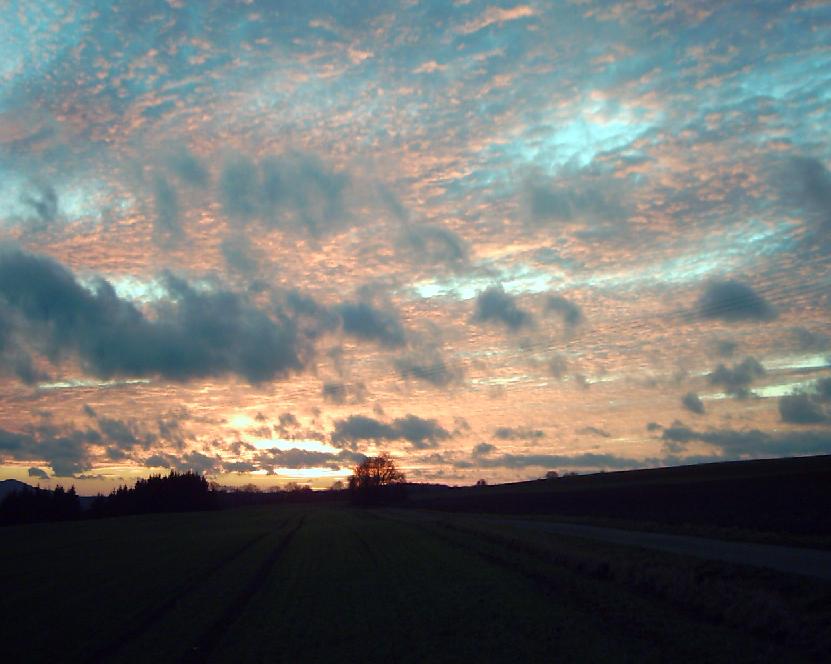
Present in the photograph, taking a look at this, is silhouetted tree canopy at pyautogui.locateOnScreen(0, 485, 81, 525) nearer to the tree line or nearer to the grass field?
the tree line

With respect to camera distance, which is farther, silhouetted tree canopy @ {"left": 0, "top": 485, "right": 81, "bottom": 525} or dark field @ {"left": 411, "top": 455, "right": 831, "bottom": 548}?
silhouetted tree canopy @ {"left": 0, "top": 485, "right": 81, "bottom": 525}

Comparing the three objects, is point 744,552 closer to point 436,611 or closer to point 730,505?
point 436,611

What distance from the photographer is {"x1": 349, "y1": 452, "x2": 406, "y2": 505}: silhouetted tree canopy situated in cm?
15162

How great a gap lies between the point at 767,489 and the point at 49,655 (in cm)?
5973

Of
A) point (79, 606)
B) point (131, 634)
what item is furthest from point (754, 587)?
point (79, 606)

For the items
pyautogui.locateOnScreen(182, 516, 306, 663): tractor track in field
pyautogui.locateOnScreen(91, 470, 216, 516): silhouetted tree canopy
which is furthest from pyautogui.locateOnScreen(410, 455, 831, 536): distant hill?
pyautogui.locateOnScreen(91, 470, 216, 516): silhouetted tree canopy

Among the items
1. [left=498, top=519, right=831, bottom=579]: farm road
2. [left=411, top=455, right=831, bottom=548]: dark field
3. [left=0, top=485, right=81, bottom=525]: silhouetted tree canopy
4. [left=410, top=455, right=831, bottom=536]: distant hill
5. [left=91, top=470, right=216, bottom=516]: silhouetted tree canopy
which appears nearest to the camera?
[left=498, top=519, right=831, bottom=579]: farm road

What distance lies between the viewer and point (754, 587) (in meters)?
15.9

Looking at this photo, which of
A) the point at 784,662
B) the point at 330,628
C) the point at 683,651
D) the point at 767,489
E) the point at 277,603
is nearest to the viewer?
the point at 784,662

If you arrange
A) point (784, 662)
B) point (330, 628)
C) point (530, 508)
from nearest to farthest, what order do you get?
point (784, 662)
point (330, 628)
point (530, 508)

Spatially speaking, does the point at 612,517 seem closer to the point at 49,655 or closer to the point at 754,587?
the point at 754,587

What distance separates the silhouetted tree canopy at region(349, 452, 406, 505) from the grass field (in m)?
127

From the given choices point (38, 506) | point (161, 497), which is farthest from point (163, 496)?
point (38, 506)

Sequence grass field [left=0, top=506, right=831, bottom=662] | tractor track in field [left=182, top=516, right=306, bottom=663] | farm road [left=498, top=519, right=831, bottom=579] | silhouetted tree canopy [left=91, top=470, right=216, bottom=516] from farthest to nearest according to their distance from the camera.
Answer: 1. silhouetted tree canopy [left=91, top=470, right=216, bottom=516]
2. farm road [left=498, top=519, right=831, bottom=579]
3. tractor track in field [left=182, top=516, right=306, bottom=663]
4. grass field [left=0, top=506, right=831, bottom=662]
